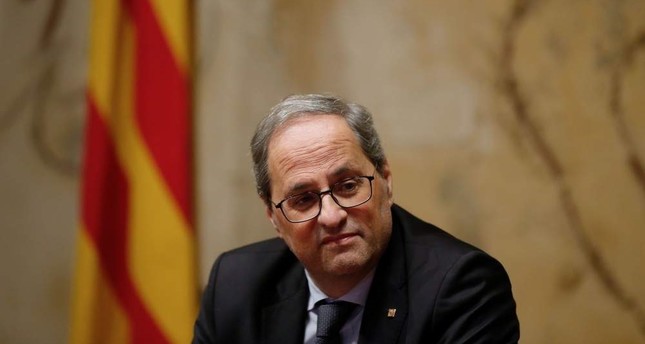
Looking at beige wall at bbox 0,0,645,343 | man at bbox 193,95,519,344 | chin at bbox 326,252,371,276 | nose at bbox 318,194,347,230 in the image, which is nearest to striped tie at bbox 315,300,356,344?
man at bbox 193,95,519,344

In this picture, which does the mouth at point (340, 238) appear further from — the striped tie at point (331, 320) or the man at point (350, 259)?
the striped tie at point (331, 320)

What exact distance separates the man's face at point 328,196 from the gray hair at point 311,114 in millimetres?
20

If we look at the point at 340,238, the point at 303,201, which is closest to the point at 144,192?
the point at 303,201

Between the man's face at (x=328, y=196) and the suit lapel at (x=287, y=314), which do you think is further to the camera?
the suit lapel at (x=287, y=314)

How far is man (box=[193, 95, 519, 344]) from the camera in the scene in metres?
1.96

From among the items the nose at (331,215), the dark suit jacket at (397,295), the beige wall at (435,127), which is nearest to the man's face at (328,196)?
the nose at (331,215)

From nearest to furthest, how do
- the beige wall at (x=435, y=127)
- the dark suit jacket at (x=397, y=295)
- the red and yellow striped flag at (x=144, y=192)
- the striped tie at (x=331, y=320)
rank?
the dark suit jacket at (x=397, y=295)
the striped tie at (x=331, y=320)
the beige wall at (x=435, y=127)
the red and yellow striped flag at (x=144, y=192)

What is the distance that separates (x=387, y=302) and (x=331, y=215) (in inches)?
11.6

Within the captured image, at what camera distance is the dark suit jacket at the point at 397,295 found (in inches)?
76.3

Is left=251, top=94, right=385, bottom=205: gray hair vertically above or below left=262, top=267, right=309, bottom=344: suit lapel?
above

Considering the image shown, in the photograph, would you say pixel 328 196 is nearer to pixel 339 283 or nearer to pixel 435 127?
pixel 339 283

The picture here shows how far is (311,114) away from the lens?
2105mm

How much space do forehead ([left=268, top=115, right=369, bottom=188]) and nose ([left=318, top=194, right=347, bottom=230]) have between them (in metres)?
0.08

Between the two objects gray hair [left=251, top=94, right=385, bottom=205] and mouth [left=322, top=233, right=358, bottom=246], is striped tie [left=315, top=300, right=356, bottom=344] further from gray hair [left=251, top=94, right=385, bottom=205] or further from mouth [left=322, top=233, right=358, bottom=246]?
gray hair [left=251, top=94, right=385, bottom=205]
